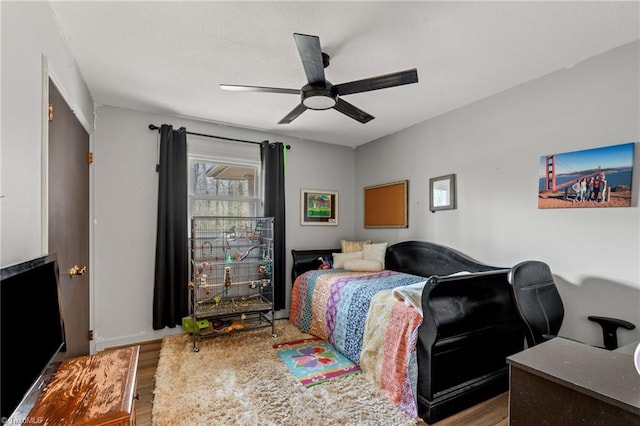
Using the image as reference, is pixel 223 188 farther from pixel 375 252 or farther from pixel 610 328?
pixel 610 328

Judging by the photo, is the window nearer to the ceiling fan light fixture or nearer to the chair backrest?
the ceiling fan light fixture

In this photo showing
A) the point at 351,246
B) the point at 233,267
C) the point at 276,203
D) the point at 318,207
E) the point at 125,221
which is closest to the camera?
the point at 125,221

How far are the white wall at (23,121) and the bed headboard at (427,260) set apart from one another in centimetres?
321

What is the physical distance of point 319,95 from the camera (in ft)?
6.68

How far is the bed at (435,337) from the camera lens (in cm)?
193

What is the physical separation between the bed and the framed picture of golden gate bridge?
0.73 metres

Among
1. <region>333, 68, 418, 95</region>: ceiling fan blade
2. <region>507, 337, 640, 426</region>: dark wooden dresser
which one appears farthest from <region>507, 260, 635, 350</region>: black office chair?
<region>333, 68, 418, 95</region>: ceiling fan blade

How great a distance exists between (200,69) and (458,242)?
9.53 ft

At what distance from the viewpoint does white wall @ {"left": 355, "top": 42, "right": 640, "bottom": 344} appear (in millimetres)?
2020

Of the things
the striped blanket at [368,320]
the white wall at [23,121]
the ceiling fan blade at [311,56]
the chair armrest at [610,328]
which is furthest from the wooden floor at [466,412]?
the ceiling fan blade at [311,56]

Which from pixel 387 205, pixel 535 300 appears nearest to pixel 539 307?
pixel 535 300

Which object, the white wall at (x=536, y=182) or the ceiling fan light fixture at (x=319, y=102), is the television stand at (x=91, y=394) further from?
the white wall at (x=536, y=182)

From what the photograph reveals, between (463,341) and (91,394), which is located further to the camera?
(463,341)

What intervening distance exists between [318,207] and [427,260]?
1686 millimetres
